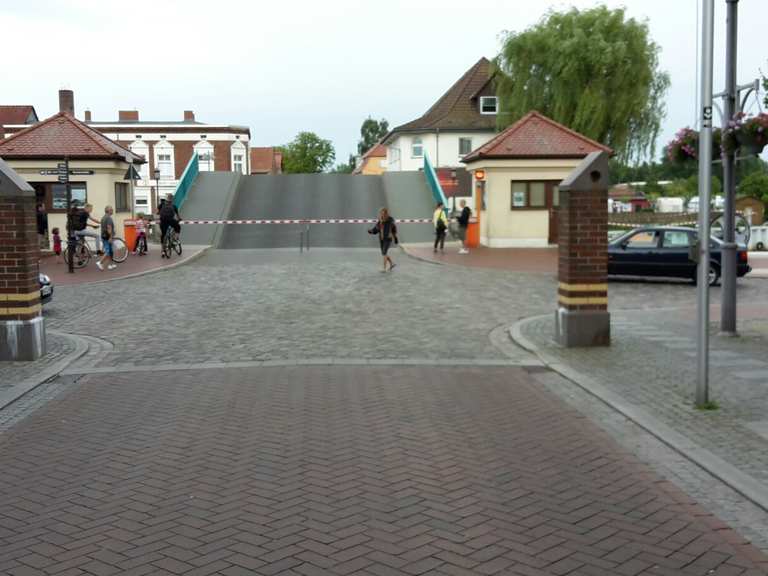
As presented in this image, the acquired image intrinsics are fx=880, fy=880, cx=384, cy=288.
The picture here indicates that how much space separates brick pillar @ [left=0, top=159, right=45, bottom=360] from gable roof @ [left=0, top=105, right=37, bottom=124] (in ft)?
233

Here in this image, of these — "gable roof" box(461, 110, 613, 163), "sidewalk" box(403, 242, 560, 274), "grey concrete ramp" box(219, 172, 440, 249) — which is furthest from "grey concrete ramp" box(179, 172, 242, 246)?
"gable roof" box(461, 110, 613, 163)

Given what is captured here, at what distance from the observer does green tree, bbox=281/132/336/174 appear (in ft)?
397

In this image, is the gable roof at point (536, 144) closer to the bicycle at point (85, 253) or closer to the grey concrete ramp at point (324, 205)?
the grey concrete ramp at point (324, 205)

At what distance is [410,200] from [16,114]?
166ft

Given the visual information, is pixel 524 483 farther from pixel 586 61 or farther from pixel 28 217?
pixel 586 61

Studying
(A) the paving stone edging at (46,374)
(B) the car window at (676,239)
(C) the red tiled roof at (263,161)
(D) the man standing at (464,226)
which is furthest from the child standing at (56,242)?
(C) the red tiled roof at (263,161)

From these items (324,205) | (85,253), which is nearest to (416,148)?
(324,205)

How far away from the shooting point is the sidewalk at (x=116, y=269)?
21172mm

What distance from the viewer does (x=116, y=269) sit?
76.8 ft

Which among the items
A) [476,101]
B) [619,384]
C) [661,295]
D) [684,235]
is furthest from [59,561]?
[476,101]

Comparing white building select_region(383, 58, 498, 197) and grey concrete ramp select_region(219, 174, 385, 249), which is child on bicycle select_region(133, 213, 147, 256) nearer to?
grey concrete ramp select_region(219, 174, 385, 249)

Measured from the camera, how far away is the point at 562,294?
1168 centimetres

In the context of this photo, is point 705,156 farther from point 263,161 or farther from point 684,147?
point 263,161

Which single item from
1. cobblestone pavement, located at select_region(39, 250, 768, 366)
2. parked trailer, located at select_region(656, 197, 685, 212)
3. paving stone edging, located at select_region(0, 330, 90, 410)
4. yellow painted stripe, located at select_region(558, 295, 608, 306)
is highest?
parked trailer, located at select_region(656, 197, 685, 212)
